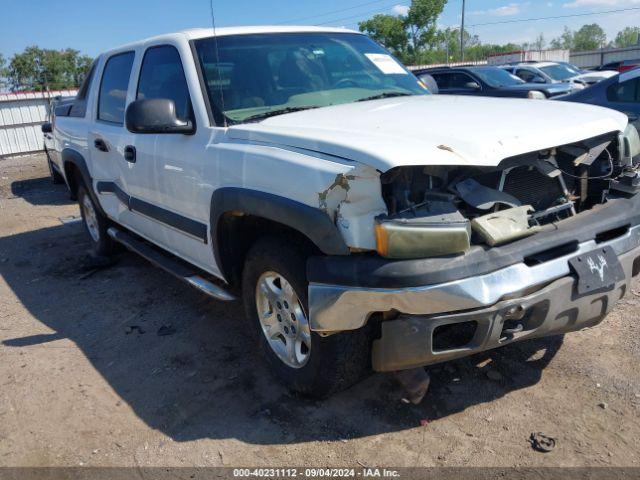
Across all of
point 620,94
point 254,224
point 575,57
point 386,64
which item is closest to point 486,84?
point 620,94

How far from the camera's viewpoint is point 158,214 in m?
4.05

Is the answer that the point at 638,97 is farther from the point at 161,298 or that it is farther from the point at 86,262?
the point at 86,262

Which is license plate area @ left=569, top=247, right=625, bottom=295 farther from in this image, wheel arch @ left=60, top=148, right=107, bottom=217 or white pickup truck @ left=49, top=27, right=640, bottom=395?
wheel arch @ left=60, top=148, right=107, bottom=217

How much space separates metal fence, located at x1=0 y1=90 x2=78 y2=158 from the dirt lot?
13417mm

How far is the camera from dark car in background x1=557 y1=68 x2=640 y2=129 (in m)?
7.14

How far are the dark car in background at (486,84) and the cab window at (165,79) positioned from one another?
9.14m

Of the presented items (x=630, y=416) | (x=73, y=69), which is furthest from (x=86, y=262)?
(x=73, y=69)

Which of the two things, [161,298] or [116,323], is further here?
[161,298]

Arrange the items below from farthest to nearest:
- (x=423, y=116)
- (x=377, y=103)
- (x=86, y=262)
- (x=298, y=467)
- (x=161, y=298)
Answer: (x=86, y=262) < (x=161, y=298) < (x=377, y=103) < (x=423, y=116) < (x=298, y=467)

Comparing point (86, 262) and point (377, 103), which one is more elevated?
point (377, 103)

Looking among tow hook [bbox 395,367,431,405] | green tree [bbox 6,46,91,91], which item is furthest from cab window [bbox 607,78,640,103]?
green tree [bbox 6,46,91,91]

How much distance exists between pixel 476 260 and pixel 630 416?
124cm

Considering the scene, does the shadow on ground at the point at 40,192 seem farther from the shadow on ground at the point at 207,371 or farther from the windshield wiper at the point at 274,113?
the windshield wiper at the point at 274,113

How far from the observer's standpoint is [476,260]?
2346mm
